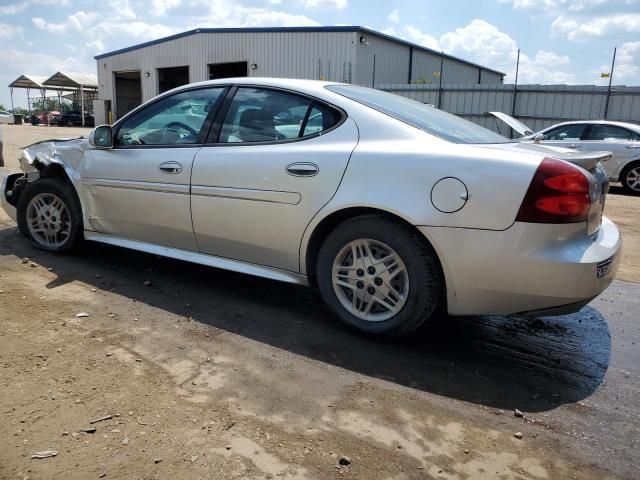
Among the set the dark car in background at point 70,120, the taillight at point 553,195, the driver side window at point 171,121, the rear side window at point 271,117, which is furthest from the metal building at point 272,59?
the taillight at point 553,195

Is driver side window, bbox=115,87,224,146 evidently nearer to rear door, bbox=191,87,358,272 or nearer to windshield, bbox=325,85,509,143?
rear door, bbox=191,87,358,272

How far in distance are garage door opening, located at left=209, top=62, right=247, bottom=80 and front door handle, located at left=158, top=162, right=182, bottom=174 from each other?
2354 centimetres

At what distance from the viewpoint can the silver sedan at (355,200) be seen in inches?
114

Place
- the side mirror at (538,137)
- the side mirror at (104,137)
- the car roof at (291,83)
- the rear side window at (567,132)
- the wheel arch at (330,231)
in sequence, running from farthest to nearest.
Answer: the rear side window at (567,132) → the side mirror at (104,137) → the side mirror at (538,137) → the car roof at (291,83) → the wheel arch at (330,231)

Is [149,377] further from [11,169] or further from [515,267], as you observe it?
[11,169]

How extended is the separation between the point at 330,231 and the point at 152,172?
5.15 feet

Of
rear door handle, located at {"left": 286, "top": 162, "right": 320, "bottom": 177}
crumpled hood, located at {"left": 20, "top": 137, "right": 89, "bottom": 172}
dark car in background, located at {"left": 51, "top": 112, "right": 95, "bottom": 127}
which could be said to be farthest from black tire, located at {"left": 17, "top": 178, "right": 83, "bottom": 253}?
dark car in background, located at {"left": 51, "top": 112, "right": 95, "bottom": 127}

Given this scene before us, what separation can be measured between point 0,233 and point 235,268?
3255 millimetres

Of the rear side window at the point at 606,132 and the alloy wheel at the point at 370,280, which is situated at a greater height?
the rear side window at the point at 606,132

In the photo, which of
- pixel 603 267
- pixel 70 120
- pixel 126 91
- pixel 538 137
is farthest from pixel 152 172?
pixel 70 120

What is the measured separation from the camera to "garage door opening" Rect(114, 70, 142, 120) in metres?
34.6

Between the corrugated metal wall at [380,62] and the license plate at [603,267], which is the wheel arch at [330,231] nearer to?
the license plate at [603,267]

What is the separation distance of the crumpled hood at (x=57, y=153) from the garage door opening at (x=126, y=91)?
30.4 meters

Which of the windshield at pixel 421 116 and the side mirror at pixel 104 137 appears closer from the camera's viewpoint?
the windshield at pixel 421 116
